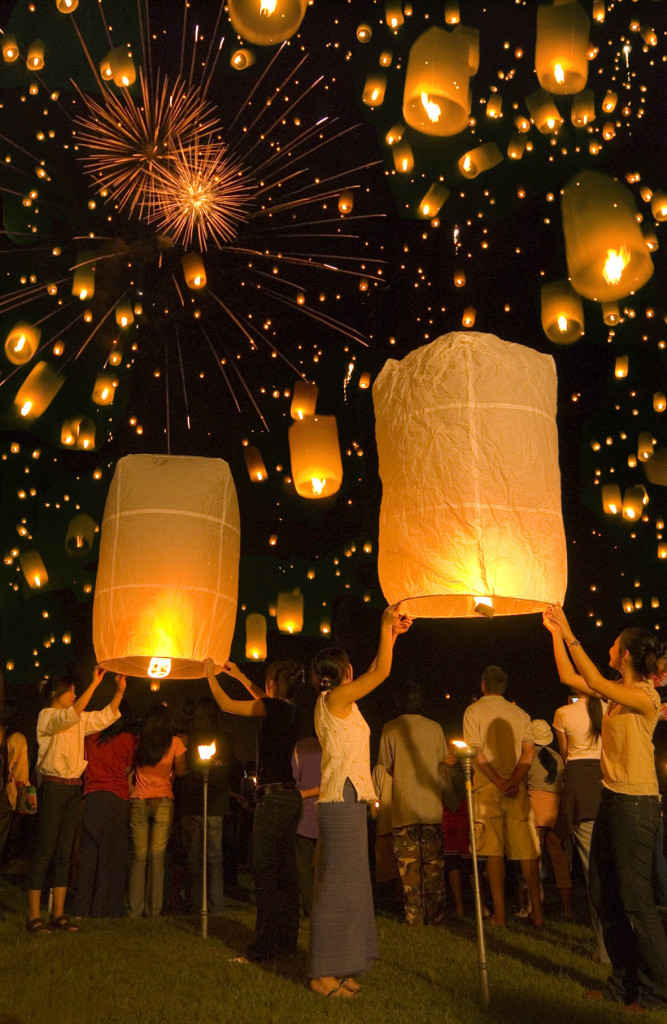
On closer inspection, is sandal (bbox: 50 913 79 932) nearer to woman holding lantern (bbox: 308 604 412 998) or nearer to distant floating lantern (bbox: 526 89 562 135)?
woman holding lantern (bbox: 308 604 412 998)

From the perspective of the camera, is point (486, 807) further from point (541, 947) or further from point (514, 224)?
point (514, 224)

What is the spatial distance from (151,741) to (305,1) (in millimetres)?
5006

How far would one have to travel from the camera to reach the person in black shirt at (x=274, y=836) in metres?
4.68

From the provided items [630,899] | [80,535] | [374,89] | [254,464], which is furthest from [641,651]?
[80,535]

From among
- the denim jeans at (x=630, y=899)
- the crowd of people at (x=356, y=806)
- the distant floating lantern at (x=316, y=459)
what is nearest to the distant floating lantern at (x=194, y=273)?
the distant floating lantern at (x=316, y=459)

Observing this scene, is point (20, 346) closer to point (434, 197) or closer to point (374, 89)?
point (374, 89)

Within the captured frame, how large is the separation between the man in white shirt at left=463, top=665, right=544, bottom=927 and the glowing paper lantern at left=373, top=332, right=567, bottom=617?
2.03 meters

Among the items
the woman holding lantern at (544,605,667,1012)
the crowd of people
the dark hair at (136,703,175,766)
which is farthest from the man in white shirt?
the dark hair at (136,703,175,766)

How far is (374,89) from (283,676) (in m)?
4.84

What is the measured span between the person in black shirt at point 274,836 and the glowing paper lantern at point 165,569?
0.85 feet

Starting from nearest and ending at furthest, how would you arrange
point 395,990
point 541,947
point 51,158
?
point 395,990 < point 541,947 < point 51,158

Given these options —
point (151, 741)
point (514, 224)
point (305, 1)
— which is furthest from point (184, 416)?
point (305, 1)

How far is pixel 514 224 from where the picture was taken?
11.6m

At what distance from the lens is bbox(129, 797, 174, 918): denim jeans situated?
655 centimetres
